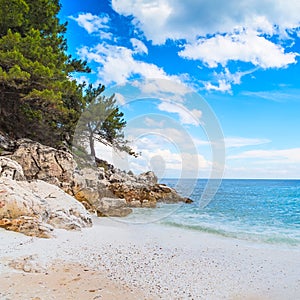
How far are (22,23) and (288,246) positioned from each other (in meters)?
16.1

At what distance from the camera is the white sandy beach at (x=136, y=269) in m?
5.02

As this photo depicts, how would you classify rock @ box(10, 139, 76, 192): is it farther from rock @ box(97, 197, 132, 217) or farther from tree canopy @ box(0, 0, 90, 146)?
tree canopy @ box(0, 0, 90, 146)

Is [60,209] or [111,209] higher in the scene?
[60,209]

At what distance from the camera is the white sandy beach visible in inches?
198

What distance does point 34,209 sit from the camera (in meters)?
8.57

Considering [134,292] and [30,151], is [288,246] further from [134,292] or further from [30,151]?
[30,151]

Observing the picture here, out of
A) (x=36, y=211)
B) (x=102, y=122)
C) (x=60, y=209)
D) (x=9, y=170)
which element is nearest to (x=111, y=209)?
(x=60, y=209)

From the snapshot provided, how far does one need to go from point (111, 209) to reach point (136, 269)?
976 centimetres

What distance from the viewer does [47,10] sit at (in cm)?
1683

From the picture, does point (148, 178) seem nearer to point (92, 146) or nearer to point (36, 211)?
point (92, 146)

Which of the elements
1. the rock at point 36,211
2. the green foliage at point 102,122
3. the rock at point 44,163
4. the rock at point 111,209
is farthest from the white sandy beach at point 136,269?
the green foliage at point 102,122

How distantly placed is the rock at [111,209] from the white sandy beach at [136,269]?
606cm

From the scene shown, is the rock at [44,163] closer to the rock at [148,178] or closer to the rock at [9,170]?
the rock at [9,170]

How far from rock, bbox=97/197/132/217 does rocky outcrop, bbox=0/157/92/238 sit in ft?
14.5
